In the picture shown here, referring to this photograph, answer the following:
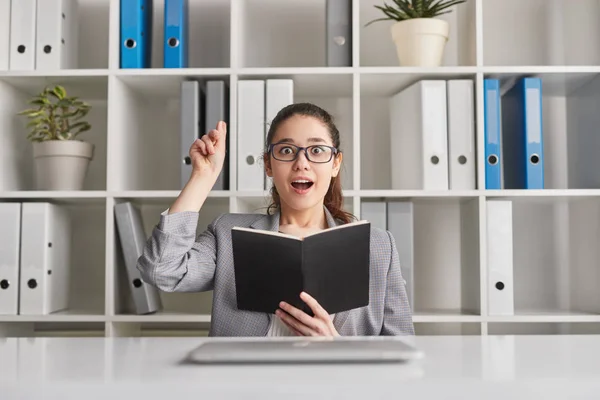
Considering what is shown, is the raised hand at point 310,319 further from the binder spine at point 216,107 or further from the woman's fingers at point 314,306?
the binder spine at point 216,107

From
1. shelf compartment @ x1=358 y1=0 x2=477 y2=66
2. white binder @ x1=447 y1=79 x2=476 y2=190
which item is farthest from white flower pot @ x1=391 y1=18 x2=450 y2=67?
shelf compartment @ x1=358 y1=0 x2=477 y2=66

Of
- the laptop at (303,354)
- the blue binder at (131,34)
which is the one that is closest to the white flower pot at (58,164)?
the blue binder at (131,34)

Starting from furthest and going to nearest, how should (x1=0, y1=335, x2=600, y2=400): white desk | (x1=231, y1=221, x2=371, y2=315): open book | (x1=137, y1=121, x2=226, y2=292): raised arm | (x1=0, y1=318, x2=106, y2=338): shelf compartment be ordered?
(x1=0, y1=318, x2=106, y2=338): shelf compartment → (x1=137, y1=121, x2=226, y2=292): raised arm → (x1=231, y1=221, x2=371, y2=315): open book → (x1=0, y1=335, x2=600, y2=400): white desk

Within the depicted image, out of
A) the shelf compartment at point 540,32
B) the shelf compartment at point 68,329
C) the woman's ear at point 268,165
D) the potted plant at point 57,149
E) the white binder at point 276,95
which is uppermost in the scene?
the shelf compartment at point 540,32

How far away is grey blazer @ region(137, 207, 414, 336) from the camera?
1.35 meters

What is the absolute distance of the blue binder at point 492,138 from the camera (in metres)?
2.06

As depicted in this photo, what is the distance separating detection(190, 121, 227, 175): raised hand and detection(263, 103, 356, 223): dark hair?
248 millimetres

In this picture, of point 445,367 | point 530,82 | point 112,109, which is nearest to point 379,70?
point 530,82

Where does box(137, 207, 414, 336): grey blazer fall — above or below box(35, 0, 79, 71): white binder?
below

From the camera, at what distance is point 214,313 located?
58.0 inches

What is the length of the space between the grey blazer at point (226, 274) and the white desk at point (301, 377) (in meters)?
0.67

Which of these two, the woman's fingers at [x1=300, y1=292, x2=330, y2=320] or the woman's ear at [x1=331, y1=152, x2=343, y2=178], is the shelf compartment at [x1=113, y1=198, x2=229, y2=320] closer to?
the woman's ear at [x1=331, y1=152, x2=343, y2=178]

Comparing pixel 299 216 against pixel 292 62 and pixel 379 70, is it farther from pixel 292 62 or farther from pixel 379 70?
pixel 292 62

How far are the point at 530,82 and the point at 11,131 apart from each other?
1.76 metres
